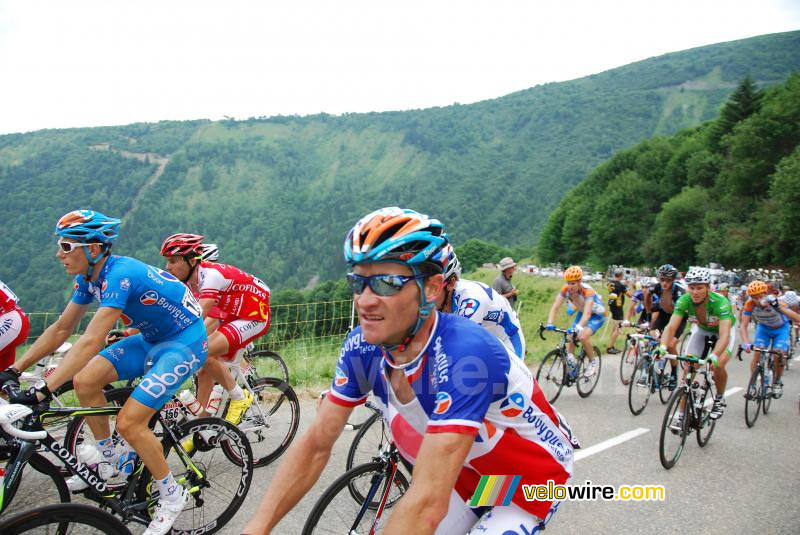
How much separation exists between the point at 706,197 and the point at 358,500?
2621 inches

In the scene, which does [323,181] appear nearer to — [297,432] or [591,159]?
[591,159]

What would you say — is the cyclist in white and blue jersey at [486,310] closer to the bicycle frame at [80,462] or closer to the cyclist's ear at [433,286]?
the cyclist's ear at [433,286]

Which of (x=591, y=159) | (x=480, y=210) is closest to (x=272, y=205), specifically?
(x=480, y=210)

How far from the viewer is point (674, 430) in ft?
19.5

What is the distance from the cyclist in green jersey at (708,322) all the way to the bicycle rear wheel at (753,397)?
106 cm

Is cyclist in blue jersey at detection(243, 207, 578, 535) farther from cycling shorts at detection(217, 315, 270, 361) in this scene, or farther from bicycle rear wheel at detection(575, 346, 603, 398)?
bicycle rear wheel at detection(575, 346, 603, 398)

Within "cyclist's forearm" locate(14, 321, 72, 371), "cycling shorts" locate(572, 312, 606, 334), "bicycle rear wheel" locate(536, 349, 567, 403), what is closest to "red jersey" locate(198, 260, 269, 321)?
"cyclist's forearm" locate(14, 321, 72, 371)

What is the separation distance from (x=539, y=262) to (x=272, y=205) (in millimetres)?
74254

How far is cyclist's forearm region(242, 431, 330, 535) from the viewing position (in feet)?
6.48

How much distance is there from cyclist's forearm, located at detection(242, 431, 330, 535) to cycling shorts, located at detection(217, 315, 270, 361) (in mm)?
3502

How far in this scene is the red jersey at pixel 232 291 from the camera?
554 cm

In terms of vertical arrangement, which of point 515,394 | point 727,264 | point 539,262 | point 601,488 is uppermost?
point 515,394

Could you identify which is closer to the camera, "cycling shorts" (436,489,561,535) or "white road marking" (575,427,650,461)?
"cycling shorts" (436,489,561,535)

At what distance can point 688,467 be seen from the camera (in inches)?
232
